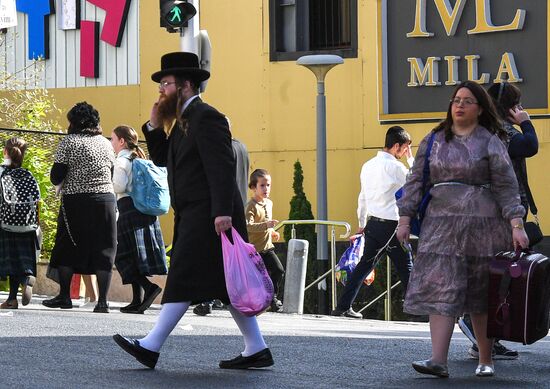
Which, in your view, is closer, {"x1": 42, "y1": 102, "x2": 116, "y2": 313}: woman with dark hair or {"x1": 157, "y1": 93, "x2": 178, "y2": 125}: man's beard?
{"x1": 157, "y1": 93, "x2": 178, "y2": 125}: man's beard

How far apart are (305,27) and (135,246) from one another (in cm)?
1024

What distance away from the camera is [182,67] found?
8.28 meters

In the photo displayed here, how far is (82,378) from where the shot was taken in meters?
7.57

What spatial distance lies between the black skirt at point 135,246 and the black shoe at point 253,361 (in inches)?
201

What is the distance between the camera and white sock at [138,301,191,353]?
7.95 metres

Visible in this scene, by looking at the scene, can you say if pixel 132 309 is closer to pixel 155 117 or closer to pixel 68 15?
pixel 155 117

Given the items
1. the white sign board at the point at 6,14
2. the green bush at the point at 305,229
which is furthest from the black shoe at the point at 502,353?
the green bush at the point at 305,229

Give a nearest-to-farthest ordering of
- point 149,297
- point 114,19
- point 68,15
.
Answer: point 149,297
point 114,19
point 68,15

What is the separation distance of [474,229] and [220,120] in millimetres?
1492

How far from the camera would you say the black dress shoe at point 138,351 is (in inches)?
310

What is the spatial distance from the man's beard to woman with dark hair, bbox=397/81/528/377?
1368 millimetres

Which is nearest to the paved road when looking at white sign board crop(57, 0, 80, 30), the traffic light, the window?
the traffic light

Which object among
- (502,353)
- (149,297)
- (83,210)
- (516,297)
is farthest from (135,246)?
(516,297)

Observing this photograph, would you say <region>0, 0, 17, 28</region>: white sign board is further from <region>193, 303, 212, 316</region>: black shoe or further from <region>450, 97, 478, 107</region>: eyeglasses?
<region>450, 97, 478, 107</region>: eyeglasses
